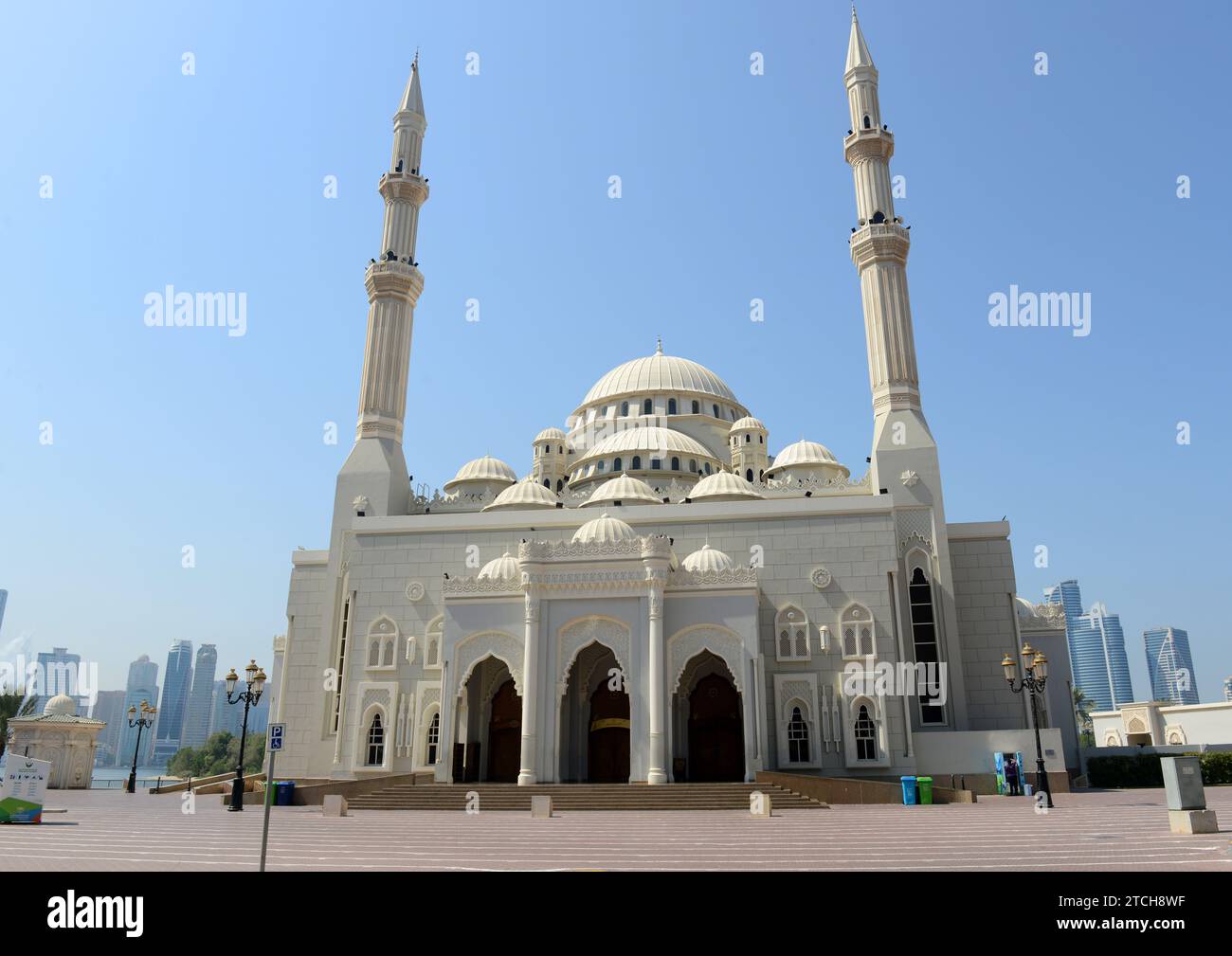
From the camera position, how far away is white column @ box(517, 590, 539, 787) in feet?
86.6

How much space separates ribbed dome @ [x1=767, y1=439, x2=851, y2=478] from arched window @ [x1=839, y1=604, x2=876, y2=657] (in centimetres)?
1193

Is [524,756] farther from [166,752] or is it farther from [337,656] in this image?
[166,752]

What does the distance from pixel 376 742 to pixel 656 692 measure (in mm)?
11087

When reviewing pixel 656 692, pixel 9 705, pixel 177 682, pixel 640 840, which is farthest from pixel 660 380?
pixel 177 682

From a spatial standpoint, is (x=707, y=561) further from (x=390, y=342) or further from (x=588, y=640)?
(x=390, y=342)

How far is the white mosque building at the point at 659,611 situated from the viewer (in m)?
27.6

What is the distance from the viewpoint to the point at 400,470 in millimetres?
37250

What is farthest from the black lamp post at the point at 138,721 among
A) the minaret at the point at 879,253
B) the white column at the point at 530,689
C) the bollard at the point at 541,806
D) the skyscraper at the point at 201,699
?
the skyscraper at the point at 201,699

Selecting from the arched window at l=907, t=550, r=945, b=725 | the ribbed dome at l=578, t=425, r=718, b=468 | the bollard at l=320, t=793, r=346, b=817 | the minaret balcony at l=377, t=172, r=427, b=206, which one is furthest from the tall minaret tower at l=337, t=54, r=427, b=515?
the arched window at l=907, t=550, r=945, b=725

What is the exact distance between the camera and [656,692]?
26578 mm

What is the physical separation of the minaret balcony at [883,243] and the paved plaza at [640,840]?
71.6ft

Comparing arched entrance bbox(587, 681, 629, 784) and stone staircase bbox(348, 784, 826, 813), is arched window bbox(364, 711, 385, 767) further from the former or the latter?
arched entrance bbox(587, 681, 629, 784)
